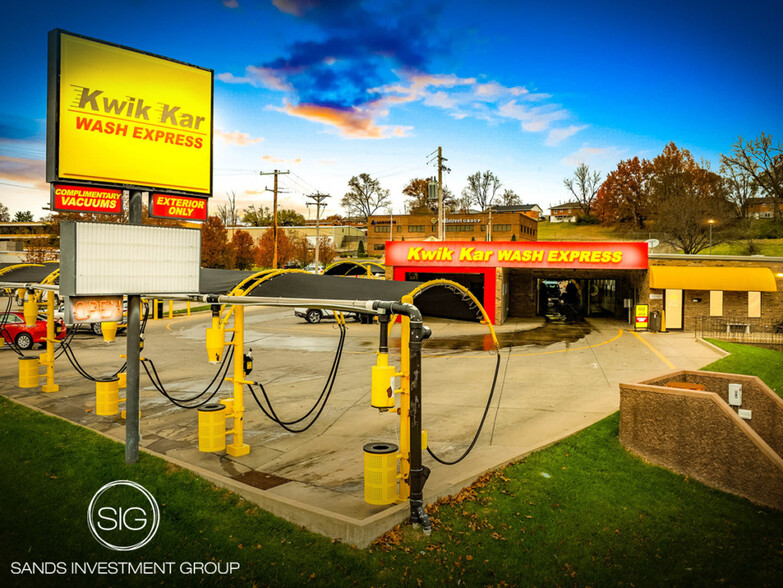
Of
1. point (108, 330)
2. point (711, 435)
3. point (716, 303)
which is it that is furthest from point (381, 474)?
point (716, 303)

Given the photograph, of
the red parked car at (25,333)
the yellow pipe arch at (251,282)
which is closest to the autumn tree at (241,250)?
the red parked car at (25,333)

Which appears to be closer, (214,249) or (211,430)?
(211,430)

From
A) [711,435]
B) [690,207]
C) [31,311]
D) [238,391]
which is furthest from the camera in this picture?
[690,207]

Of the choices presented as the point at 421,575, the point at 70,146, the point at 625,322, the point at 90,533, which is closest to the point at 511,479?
the point at 421,575

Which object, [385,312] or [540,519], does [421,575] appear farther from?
[385,312]

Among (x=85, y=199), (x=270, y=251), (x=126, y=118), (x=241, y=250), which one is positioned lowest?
(x=85, y=199)

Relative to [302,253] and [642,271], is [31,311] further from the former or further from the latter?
[302,253]

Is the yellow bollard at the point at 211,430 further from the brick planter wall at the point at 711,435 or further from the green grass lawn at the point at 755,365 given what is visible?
the green grass lawn at the point at 755,365

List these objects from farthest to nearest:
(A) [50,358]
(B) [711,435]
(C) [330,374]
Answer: (A) [50,358] < (C) [330,374] < (B) [711,435]

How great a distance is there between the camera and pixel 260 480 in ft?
27.9

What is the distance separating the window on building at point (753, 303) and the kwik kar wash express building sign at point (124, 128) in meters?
30.4

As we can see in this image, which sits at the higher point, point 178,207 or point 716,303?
point 178,207

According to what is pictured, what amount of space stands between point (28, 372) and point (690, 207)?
2515 inches

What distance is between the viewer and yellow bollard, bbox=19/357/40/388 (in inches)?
589
